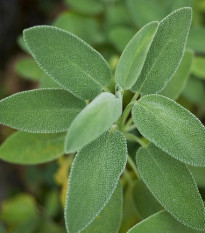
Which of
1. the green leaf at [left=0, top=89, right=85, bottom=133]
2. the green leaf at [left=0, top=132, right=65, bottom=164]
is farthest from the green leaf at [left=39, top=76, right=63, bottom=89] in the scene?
the green leaf at [left=0, top=89, right=85, bottom=133]

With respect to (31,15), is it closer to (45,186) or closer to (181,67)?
(45,186)

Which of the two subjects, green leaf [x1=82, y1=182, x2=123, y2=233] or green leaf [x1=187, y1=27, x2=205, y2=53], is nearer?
green leaf [x1=82, y1=182, x2=123, y2=233]

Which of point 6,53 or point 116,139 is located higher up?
point 116,139

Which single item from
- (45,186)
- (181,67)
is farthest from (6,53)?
(181,67)

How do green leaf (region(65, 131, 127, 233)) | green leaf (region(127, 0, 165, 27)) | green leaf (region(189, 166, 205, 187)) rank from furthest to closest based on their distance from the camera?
green leaf (region(127, 0, 165, 27)) → green leaf (region(189, 166, 205, 187)) → green leaf (region(65, 131, 127, 233))

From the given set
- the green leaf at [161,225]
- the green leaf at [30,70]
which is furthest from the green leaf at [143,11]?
the green leaf at [161,225]

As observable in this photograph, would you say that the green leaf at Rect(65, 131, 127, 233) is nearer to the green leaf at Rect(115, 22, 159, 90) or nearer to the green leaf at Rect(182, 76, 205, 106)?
the green leaf at Rect(115, 22, 159, 90)

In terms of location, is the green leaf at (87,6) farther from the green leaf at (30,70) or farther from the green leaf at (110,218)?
the green leaf at (110,218)
